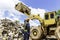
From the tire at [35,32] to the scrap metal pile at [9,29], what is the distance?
21.0 metres

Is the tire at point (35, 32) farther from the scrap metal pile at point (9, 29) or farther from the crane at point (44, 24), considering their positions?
the scrap metal pile at point (9, 29)

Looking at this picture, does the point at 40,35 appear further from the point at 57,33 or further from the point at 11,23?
the point at 11,23

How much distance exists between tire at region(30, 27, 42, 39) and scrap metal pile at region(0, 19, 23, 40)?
2104 centimetres

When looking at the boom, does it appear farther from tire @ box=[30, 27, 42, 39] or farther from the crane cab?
tire @ box=[30, 27, 42, 39]

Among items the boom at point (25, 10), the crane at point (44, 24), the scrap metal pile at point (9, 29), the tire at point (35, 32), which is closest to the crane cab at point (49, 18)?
the crane at point (44, 24)

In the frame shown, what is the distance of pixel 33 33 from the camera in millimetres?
18922

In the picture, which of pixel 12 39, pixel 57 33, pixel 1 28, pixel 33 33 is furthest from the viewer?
pixel 1 28

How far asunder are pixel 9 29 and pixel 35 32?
27.5m

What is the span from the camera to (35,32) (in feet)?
62.1

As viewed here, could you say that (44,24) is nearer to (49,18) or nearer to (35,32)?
(49,18)

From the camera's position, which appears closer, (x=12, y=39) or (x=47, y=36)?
(x=47, y=36)

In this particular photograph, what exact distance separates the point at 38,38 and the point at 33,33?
750mm

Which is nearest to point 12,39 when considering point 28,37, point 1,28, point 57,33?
point 1,28

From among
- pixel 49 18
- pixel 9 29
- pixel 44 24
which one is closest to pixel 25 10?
pixel 44 24
